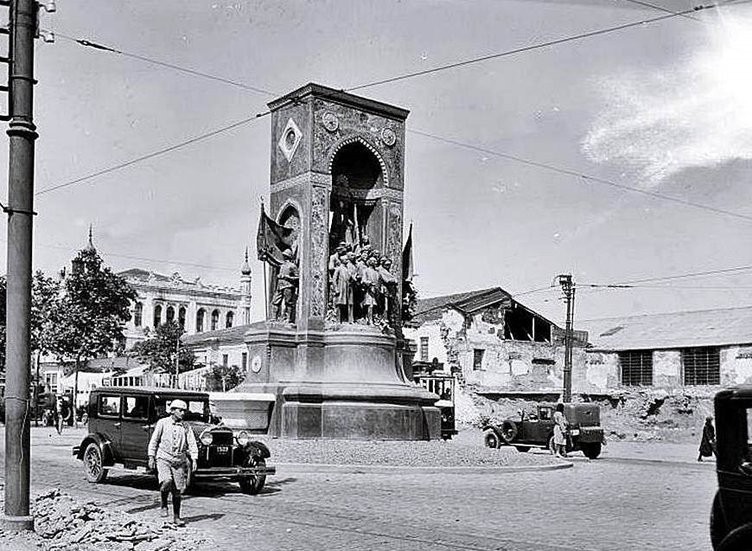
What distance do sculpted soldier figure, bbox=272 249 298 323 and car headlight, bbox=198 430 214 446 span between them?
11092 mm

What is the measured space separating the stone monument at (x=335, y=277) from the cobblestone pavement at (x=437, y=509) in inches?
201

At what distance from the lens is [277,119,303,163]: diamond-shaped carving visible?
27750 mm

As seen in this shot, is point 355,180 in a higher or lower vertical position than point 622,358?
higher

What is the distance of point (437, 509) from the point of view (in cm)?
1477

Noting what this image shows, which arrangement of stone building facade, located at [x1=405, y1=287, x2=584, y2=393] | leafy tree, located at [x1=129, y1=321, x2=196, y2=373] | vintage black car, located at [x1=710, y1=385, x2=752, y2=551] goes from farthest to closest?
leafy tree, located at [x1=129, y1=321, x2=196, y2=373]
stone building facade, located at [x1=405, y1=287, x2=584, y2=393]
vintage black car, located at [x1=710, y1=385, x2=752, y2=551]

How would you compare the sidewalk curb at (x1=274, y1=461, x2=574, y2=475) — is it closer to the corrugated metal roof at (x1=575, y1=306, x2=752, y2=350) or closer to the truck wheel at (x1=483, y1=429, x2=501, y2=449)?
the truck wheel at (x1=483, y1=429, x2=501, y2=449)

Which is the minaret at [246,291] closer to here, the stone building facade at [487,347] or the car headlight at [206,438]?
the stone building facade at [487,347]

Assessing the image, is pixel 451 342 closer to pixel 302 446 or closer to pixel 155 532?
pixel 302 446

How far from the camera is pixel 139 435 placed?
57.8ft

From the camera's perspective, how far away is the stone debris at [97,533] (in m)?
10.8

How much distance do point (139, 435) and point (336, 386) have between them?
8875mm

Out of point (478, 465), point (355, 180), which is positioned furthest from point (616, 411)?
point (478, 465)

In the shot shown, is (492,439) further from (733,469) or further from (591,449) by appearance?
(733,469)

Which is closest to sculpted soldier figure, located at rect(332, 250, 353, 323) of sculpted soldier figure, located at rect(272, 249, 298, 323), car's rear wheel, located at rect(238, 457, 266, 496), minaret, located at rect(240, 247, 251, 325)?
sculpted soldier figure, located at rect(272, 249, 298, 323)
